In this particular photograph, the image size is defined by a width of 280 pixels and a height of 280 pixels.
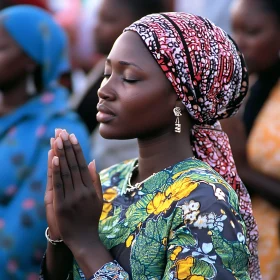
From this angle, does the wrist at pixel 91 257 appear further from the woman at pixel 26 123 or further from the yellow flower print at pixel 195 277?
the woman at pixel 26 123

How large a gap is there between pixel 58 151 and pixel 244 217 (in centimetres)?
70

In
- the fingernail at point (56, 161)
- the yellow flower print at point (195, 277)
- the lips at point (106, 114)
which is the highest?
the lips at point (106, 114)

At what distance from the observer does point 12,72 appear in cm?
391

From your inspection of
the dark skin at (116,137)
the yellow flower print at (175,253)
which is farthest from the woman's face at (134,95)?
the yellow flower print at (175,253)

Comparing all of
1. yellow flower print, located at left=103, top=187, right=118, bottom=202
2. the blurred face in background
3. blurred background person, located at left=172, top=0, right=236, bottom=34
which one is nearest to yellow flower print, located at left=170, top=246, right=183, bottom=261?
yellow flower print, located at left=103, top=187, right=118, bottom=202

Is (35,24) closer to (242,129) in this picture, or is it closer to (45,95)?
(45,95)

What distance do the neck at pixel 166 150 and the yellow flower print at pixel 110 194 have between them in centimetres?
16

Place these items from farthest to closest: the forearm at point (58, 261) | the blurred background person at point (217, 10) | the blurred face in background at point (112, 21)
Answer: the blurred background person at point (217, 10), the blurred face in background at point (112, 21), the forearm at point (58, 261)

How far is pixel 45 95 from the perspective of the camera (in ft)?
13.2

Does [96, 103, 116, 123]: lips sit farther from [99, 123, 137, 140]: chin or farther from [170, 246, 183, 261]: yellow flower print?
[170, 246, 183, 261]: yellow flower print

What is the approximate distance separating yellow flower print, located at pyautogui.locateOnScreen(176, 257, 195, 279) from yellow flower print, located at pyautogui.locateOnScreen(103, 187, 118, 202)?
1.64ft

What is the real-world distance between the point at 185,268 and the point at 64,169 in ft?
1.55

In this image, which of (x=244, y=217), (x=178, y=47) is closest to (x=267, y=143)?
(x=244, y=217)

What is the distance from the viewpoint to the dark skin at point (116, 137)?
2.04 meters
